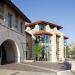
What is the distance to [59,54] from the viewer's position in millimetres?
54906

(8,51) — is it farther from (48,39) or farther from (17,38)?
(48,39)

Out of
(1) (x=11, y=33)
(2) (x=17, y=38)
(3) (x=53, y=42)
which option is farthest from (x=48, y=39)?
(1) (x=11, y=33)

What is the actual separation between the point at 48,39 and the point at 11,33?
1054 inches

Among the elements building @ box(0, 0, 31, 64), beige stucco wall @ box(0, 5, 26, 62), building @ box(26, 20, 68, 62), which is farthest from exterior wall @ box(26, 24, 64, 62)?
building @ box(0, 0, 31, 64)

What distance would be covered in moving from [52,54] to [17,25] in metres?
24.1

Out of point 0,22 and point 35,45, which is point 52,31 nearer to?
point 35,45

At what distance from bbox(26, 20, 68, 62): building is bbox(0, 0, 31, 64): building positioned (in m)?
18.2

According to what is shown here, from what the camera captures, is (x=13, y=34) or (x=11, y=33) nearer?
(x=11, y=33)

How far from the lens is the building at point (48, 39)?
50344 mm

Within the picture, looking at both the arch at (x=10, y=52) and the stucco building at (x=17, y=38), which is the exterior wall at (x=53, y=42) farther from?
the arch at (x=10, y=52)

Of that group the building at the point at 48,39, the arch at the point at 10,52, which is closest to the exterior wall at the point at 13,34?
the arch at the point at 10,52

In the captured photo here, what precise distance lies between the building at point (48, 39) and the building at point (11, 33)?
718 inches

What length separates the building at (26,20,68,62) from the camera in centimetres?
5034

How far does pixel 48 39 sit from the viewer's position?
51656 mm
